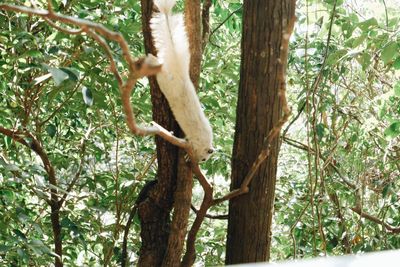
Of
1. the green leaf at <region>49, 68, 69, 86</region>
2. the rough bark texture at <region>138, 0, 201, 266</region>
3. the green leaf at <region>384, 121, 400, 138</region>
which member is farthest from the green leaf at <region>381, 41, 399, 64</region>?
the green leaf at <region>49, 68, 69, 86</region>

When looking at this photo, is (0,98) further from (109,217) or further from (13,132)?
(109,217)

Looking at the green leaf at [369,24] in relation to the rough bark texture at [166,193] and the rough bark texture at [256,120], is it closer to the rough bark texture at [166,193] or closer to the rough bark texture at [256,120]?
the rough bark texture at [256,120]

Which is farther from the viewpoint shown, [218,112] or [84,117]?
[84,117]

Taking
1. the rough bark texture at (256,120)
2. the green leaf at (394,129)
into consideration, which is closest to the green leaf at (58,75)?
the rough bark texture at (256,120)

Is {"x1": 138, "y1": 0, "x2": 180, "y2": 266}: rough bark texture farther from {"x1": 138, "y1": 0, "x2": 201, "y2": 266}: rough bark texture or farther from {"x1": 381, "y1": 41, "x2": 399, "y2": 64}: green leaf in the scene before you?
{"x1": 381, "y1": 41, "x2": 399, "y2": 64}: green leaf

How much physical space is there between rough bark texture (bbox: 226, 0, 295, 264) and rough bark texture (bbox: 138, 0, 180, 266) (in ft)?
0.55

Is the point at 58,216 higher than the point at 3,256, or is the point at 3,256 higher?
the point at 58,216

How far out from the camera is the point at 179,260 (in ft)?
4.48

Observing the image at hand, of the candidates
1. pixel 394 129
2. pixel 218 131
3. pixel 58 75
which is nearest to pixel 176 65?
pixel 58 75

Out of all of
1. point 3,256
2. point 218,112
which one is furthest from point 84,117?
point 3,256

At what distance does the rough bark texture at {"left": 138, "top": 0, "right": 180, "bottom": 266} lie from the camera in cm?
134

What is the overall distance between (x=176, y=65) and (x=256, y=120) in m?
0.32

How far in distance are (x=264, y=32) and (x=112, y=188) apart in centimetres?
86

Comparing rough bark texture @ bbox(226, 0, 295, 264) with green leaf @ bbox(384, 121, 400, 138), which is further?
green leaf @ bbox(384, 121, 400, 138)
